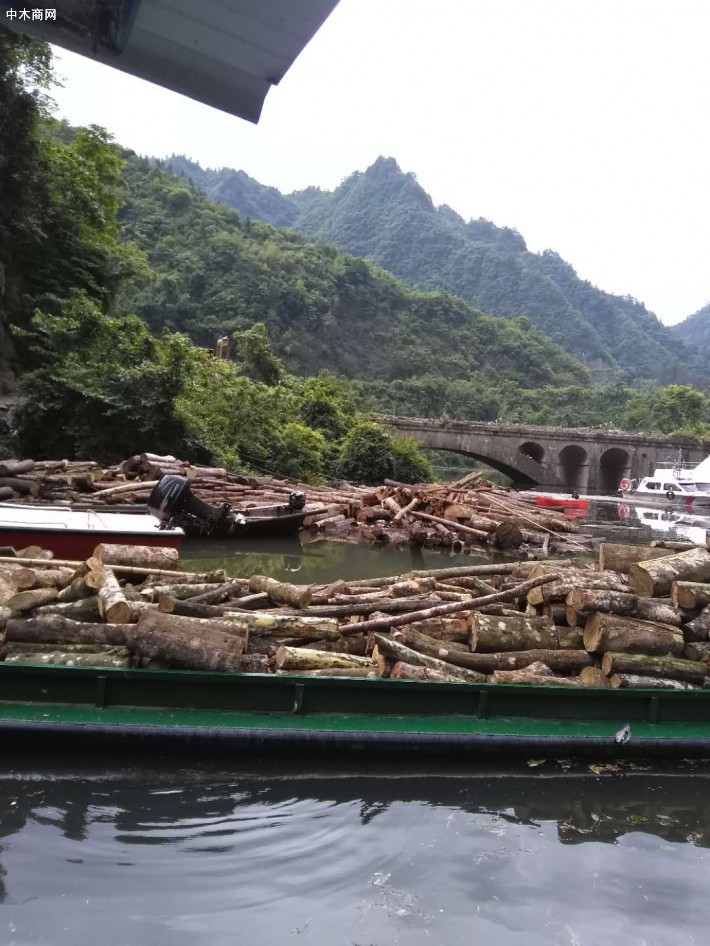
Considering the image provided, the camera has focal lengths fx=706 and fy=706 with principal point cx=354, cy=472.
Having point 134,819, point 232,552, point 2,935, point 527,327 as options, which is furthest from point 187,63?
point 527,327

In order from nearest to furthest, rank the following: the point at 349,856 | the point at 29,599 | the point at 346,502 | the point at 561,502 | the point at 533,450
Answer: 1. the point at 349,856
2. the point at 29,599
3. the point at 346,502
4. the point at 561,502
5. the point at 533,450

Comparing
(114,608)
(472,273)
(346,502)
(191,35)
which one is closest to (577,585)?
(114,608)

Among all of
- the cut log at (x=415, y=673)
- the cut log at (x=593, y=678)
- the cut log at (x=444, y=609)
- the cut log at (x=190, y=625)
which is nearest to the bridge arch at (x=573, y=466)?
the cut log at (x=444, y=609)

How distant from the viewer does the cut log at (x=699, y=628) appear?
693 cm

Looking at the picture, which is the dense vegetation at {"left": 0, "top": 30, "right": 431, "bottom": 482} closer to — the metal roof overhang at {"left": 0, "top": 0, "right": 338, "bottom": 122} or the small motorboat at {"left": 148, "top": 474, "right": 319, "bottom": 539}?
the small motorboat at {"left": 148, "top": 474, "right": 319, "bottom": 539}

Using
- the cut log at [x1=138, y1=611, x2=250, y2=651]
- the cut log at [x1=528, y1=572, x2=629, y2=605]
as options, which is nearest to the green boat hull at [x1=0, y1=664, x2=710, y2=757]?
the cut log at [x1=138, y1=611, x2=250, y2=651]

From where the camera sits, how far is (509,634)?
687 cm

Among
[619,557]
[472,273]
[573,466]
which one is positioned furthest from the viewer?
[472,273]

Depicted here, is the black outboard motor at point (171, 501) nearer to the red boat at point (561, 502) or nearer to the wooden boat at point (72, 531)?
the wooden boat at point (72, 531)

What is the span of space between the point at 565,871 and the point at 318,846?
162cm

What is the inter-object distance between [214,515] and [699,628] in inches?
465

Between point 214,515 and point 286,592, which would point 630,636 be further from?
point 214,515

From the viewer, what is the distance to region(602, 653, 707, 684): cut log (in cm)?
661

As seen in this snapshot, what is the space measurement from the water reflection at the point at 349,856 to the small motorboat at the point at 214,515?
8.28m
